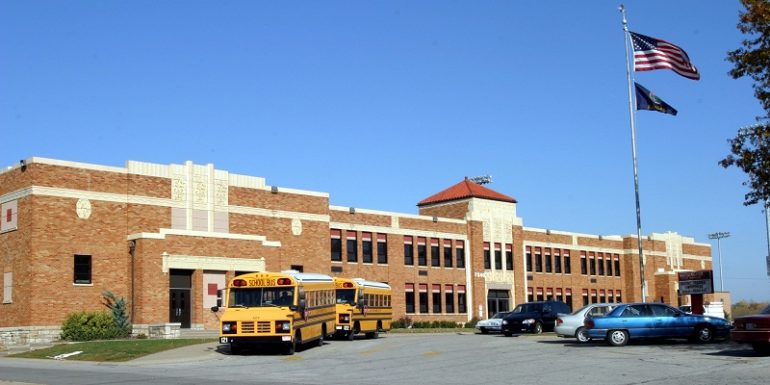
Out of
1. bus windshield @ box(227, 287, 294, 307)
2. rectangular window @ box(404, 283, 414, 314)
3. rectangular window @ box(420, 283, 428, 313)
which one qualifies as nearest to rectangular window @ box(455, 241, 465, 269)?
rectangular window @ box(420, 283, 428, 313)

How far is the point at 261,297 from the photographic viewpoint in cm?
2891

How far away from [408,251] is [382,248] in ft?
9.51

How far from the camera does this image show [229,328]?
2839 cm

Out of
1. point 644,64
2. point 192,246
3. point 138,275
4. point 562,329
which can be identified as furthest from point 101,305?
point 644,64

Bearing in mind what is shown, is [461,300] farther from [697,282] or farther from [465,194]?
[697,282]

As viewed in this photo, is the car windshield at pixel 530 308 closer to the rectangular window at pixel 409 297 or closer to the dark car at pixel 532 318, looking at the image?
the dark car at pixel 532 318

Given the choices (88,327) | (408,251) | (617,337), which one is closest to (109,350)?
(88,327)

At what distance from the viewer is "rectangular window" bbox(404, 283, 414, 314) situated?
215 ft

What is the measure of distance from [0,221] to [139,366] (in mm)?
23354

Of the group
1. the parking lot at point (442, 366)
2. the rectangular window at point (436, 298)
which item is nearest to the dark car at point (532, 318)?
the parking lot at point (442, 366)

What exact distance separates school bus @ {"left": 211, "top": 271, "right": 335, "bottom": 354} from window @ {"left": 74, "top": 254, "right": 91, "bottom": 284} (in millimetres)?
18178

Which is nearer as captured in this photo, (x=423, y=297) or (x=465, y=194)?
(x=423, y=297)

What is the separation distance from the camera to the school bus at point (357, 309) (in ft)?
117

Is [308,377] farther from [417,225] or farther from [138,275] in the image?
[417,225]
